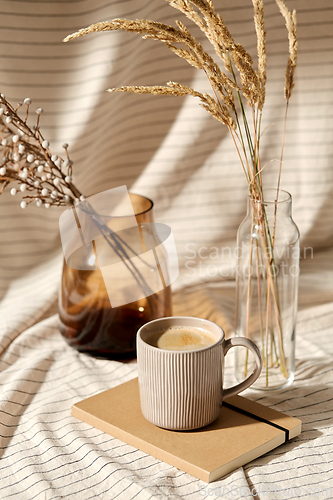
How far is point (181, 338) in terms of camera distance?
0.69 m

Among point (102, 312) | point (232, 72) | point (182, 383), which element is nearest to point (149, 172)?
point (102, 312)

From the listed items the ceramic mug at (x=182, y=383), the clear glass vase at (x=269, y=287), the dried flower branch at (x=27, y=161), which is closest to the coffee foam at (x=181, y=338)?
the ceramic mug at (x=182, y=383)

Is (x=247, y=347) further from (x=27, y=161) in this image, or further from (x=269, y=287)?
(x=27, y=161)

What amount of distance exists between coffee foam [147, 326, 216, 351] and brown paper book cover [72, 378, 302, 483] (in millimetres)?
97

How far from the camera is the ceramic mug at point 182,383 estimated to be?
0.63 m

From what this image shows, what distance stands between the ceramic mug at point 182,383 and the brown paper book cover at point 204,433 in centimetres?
2

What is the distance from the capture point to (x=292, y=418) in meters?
0.68

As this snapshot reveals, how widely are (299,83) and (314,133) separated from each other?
11 centimetres

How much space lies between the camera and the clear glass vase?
0.77m

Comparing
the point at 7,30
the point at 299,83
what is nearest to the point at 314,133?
the point at 299,83

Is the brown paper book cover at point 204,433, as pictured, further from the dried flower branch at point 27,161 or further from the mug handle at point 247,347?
the dried flower branch at point 27,161

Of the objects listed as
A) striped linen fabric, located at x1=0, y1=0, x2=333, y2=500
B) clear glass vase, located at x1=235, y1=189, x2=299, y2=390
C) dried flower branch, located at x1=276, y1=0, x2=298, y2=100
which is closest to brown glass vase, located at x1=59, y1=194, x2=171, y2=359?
striped linen fabric, located at x1=0, y1=0, x2=333, y2=500

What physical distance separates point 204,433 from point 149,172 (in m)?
0.70

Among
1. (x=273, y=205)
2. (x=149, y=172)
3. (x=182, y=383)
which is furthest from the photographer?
(x=149, y=172)
